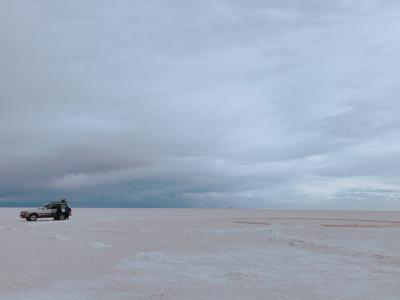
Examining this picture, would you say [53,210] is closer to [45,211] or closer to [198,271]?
[45,211]

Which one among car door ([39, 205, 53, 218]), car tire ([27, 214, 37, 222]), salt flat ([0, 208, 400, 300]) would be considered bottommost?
salt flat ([0, 208, 400, 300])

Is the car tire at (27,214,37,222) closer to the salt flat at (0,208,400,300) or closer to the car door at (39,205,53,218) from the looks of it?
the car door at (39,205,53,218)

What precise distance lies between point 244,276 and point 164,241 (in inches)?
477

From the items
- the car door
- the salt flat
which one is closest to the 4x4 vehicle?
the car door

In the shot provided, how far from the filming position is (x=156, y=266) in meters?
16.3

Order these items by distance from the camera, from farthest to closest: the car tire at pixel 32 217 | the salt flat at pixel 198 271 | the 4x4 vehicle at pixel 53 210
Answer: the 4x4 vehicle at pixel 53 210 < the car tire at pixel 32 217 < the salt flat at pixel 198 271

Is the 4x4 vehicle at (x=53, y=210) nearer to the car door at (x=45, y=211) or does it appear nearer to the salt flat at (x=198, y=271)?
the car door at (x=45, y=211)

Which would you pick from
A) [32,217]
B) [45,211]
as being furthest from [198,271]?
[45,211]

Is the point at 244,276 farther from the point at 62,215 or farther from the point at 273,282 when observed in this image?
the point at 62,215

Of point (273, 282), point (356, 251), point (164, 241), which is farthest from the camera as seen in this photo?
point (164, 241)

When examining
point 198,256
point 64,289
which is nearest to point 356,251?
point 198,256

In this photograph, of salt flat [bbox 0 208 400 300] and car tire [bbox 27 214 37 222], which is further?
car tire [bbox 27 214 37 222]

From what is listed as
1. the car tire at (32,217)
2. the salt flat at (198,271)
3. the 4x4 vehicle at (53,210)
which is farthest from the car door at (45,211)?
the salt flat at (198,271)

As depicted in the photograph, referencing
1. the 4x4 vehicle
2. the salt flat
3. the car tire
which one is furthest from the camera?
the 4x4 vehicle
